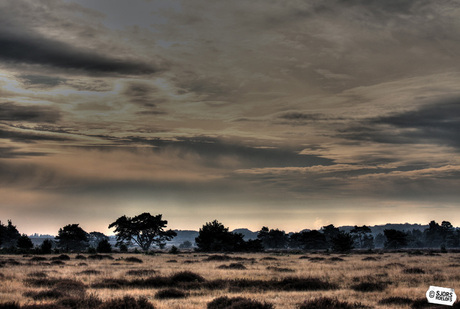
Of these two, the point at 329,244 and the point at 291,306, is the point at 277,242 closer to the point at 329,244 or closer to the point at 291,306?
the point at 329,244

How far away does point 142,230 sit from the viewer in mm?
95938

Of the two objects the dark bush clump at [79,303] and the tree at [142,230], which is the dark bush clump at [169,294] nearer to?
the dark bush clump at [79,303]

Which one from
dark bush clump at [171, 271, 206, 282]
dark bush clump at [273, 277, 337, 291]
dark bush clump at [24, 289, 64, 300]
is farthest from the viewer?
dark bush clump at [171, 271, 206, 282]

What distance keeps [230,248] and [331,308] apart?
248 feet

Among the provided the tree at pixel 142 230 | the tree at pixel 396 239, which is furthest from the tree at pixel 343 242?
the tree at pixel 396 239

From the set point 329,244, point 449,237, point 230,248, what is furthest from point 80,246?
point 449,237

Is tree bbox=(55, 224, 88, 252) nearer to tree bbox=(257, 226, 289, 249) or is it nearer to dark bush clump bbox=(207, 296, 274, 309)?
tree bbox=(257, 226, 289, 249)

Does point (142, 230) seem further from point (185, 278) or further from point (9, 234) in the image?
point (185, 278)

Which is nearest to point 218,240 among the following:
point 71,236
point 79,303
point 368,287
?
point 71,236

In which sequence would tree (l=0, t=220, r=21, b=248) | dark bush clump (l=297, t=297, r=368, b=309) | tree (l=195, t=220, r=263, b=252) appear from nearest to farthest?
1. dark bush clump (l=297, t=297, r=368, b=309)
2. tree (l=195, t=220, r=263, b=252)
3. tree (l=0, t=220, r=21, b=248)

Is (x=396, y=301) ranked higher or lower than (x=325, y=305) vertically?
lower

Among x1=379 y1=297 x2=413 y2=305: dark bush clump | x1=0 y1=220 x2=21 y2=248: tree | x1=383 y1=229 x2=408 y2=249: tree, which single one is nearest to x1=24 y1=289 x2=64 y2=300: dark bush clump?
x1=379 y1=297 x2=413 y2=305: dark bush clump

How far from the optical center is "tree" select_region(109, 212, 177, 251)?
9461cm

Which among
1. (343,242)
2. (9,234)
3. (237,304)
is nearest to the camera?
(237,304)
